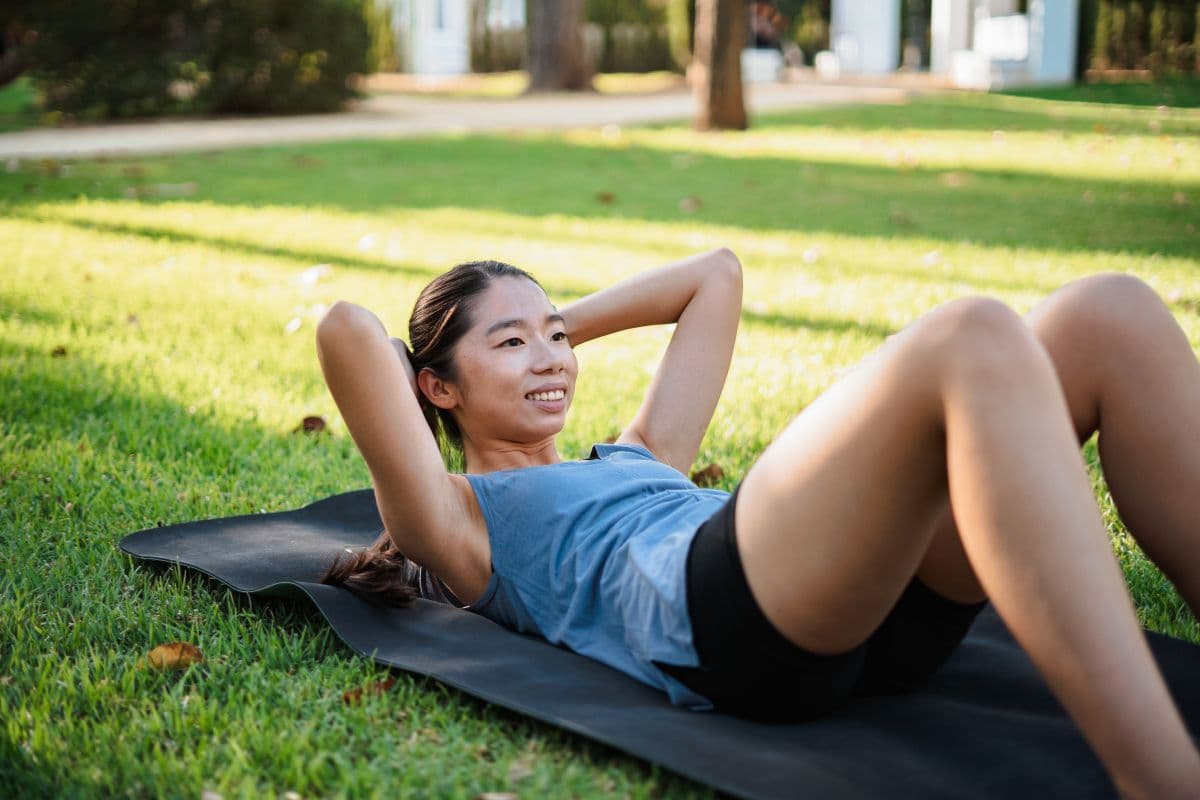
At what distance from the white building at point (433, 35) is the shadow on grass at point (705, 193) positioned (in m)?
15.7

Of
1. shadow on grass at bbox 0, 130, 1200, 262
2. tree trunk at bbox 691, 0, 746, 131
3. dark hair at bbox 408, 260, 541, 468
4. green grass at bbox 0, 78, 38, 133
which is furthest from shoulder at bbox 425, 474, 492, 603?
green grass at bbox 0, 78, 38, 133

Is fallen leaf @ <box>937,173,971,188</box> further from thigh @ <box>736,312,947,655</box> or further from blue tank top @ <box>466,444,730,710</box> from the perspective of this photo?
thigh @ <box>736,312,947,655</box>

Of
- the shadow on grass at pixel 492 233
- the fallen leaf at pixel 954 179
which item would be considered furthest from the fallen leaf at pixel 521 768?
the fallen leaf at pixel 954 179

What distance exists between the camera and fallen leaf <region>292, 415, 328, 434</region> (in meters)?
4.23

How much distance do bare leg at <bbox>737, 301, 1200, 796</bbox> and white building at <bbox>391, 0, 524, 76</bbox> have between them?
26.8 metres

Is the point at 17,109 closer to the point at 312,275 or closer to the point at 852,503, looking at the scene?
the point at 312,275

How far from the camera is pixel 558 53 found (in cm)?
2225

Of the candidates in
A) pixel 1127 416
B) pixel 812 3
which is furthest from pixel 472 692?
pixel 812 3

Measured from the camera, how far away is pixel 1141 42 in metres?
20.4

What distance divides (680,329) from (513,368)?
570 millimetres

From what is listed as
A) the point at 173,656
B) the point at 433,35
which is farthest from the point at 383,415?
the point at 433,35

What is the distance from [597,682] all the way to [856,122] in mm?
13684

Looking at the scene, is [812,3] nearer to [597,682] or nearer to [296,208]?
[296,208]

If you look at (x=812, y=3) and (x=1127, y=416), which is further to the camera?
(x=812, y=3)
